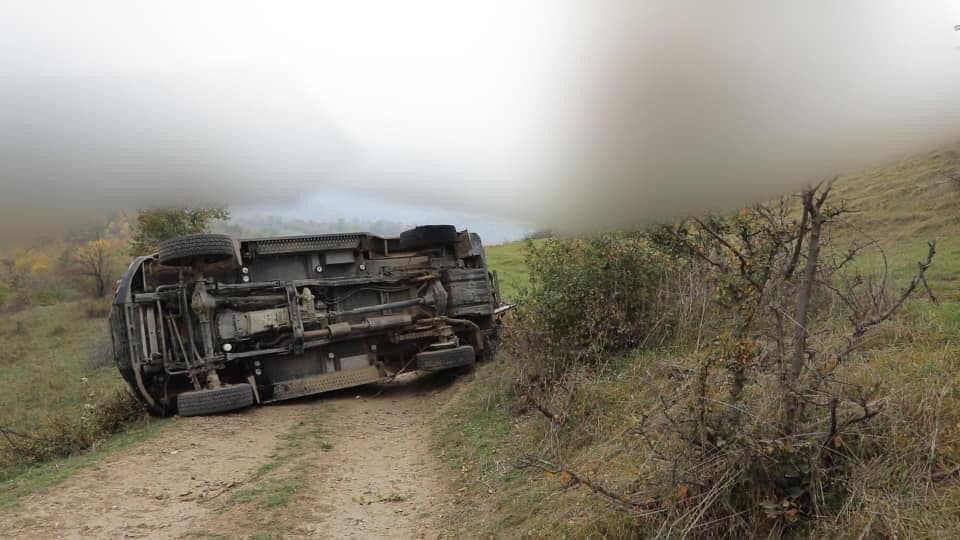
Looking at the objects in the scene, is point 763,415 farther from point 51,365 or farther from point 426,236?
point 51,365

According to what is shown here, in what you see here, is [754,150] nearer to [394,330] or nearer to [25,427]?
[394,330]

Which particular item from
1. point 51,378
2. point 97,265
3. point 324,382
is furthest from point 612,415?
point 97,265

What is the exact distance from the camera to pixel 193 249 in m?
9.06

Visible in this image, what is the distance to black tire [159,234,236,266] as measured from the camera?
9.05 meters

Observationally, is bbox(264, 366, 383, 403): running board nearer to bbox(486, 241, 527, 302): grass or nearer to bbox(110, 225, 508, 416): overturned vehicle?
bbox(110, 225, 508, 416): overturned vehicle

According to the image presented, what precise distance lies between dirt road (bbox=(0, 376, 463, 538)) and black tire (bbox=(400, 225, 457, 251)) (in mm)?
3549

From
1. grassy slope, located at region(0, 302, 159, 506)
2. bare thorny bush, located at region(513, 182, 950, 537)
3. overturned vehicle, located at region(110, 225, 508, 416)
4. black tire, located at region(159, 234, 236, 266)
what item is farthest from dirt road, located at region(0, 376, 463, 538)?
black tire, located at region(159, 234, 236, 266)

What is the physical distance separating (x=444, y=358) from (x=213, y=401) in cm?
352

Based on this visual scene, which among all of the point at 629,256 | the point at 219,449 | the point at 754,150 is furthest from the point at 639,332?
the point at 754,150

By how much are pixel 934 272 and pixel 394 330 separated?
859 cm

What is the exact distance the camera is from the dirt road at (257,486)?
520cm

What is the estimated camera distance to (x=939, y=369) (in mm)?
4316

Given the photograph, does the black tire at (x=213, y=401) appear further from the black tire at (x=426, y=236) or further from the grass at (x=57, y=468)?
the black tire at (x=426, y=236)

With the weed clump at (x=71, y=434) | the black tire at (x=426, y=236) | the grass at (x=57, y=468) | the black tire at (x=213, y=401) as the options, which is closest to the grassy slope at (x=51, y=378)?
the grass at (x=57, y=468)
